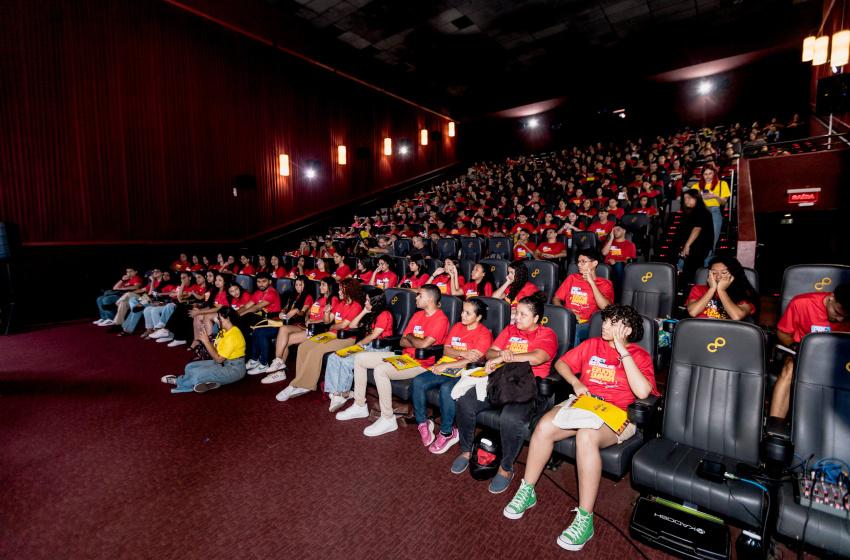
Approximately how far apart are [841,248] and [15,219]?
1342cm

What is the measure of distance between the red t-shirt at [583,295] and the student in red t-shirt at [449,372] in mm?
1104

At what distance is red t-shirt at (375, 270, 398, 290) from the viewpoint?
18.0 ft

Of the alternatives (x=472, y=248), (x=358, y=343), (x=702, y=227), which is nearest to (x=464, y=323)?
(x=358, y=343)

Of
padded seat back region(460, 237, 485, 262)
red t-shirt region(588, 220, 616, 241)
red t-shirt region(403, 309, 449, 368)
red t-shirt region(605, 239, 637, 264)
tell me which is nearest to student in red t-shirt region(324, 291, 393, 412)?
red t-shirt region(403, 309, 449, 368)

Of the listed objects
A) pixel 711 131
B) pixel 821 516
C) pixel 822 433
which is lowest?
pixel 821 516

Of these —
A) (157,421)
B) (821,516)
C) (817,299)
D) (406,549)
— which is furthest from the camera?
(157,421)

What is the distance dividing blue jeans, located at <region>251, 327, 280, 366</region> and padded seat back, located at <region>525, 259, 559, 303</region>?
3.06 m

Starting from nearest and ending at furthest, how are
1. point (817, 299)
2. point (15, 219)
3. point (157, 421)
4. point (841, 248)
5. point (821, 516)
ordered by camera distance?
point (821, 516) → point (817, 299) → point (157, 421) → point (841, 248) → point (15, 219)

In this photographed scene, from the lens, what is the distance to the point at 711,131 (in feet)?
38.6

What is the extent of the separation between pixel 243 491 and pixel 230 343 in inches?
79.1

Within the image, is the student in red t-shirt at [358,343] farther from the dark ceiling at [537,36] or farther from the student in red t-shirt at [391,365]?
the dark ceiling at [537,36]

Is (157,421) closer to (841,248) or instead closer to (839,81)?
(841,248)

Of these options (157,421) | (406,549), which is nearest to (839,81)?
(406,549)

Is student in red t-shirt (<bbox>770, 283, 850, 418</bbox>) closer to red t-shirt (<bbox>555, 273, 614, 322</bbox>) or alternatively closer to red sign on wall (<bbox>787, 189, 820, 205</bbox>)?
red t-shirt (<bbox>555, 273, 614, 322</bbox>)
